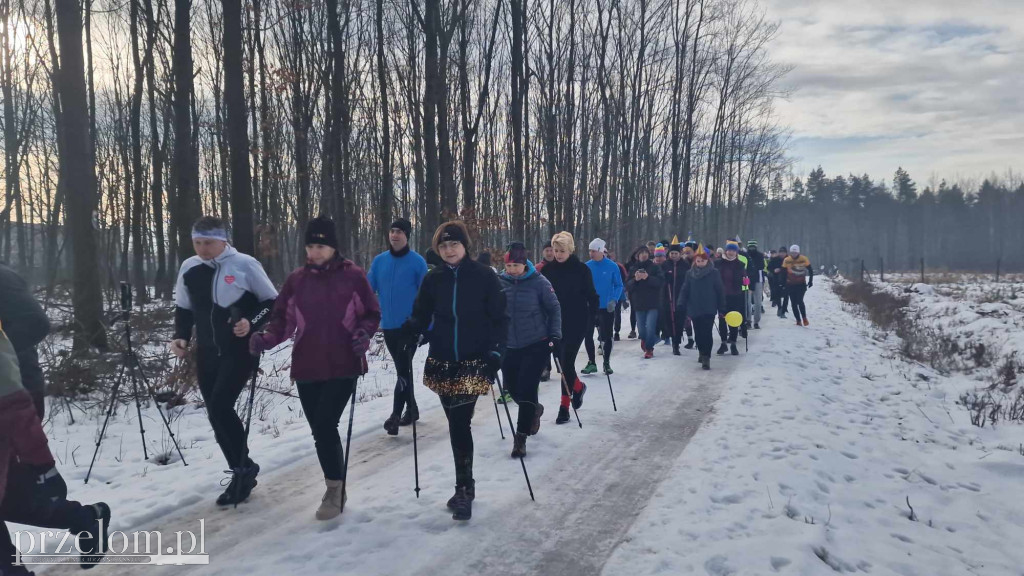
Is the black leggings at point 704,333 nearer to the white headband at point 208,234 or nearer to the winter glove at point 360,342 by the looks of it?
the winter glove at point 360,342

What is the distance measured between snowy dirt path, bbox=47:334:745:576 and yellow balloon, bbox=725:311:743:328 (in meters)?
5.56

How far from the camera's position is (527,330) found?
6.44 metres

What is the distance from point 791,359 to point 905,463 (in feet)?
18.5

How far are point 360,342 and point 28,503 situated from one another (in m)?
2.12

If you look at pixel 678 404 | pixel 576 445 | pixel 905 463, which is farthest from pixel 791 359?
pixel 576 445

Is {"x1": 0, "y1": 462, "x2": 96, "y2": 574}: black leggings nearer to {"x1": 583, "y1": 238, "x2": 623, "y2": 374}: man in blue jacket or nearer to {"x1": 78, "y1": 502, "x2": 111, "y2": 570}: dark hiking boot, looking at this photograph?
{"x1": 78, "y1": 502, "x2": 111, "y2": 570}: dark hiking boot

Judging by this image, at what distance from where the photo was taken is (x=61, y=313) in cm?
1100

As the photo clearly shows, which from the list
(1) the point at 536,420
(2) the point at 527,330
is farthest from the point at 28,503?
(1) the point at 536,420

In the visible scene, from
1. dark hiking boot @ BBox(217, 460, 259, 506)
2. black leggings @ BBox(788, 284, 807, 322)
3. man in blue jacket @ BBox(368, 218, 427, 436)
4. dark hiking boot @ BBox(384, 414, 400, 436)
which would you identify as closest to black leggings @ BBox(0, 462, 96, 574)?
dark hiking boot @ BBox(217, 460, 259, 506)

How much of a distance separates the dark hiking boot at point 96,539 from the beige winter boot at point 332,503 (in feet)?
4.45

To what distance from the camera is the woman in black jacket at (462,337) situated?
4895 mm

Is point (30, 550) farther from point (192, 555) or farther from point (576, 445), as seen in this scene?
point (576, 445)

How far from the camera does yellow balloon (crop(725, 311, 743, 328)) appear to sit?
13.1 metres

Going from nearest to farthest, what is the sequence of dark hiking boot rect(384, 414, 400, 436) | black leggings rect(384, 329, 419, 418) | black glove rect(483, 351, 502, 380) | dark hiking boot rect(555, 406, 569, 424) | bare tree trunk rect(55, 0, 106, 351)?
1. black glove rect(483, 351, 502, 380)
2. black leggings rect(384, 329, 419, 418)
3. dark hiking boot rect(384, 414, 400, 436)
4. dark hiking boot rect(555, 406, 569, 424)
5. bare tree trunk rect(55, 0, 106, 351)
